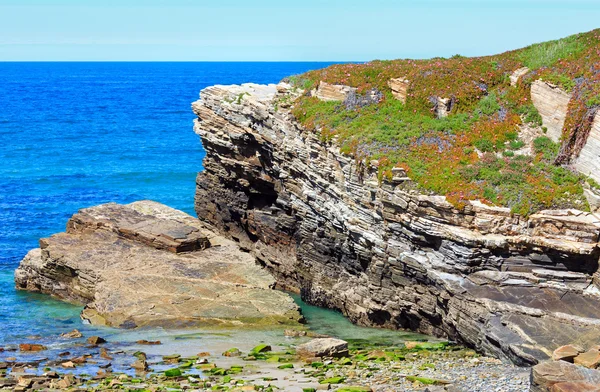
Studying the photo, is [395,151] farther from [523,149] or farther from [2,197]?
→ [2,197]

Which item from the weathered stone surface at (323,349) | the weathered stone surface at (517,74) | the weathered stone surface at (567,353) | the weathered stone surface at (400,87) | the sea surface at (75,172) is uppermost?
the weathered stone surface at (517,74)

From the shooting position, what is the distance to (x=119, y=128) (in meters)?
120

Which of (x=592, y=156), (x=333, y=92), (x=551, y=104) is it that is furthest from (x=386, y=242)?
(x=333, y=92)

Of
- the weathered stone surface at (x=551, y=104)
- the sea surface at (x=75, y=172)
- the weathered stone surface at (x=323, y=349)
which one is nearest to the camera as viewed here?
the weathered stone surface at (x=323, y=349)

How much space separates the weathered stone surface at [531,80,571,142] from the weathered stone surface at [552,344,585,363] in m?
14.0

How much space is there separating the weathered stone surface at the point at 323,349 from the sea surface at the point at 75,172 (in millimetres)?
4681

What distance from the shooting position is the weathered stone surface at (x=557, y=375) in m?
20.7

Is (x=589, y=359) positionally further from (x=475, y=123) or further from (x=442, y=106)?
(x=442, y=106)

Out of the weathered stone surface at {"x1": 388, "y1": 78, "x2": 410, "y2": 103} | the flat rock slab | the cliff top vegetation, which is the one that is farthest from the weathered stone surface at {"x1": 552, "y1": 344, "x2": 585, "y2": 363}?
the weathered stone surface at {"x1": 388, "y1": 78, "x2": 410, "y2": 103}

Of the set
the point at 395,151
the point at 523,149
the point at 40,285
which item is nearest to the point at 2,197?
the point at 40,285

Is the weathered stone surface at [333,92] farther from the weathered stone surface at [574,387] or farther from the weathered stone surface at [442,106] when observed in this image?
the weathered stone surface at [574,387]

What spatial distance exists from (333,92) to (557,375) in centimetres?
2682

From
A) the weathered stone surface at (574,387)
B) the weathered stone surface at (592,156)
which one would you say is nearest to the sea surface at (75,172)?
the weathered stone surface at (592,156)

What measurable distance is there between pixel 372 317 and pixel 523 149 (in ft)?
36.7
